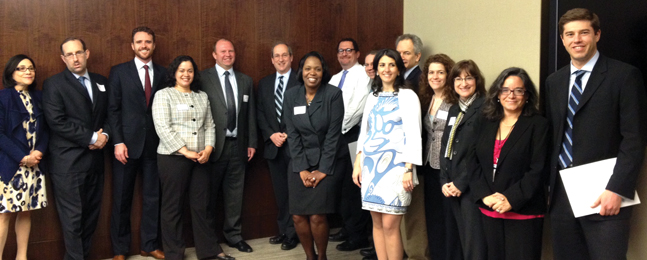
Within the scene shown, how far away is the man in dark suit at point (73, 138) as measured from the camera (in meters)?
3.98

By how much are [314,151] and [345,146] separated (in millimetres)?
278

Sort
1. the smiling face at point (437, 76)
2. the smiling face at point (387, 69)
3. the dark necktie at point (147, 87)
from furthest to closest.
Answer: the dark necktie at point (147, 87)
the smiling face at point (437, 76)
the smiling face at point (387, 69)

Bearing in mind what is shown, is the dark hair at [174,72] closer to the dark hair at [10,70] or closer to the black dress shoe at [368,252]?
the dark hair at [10,70]

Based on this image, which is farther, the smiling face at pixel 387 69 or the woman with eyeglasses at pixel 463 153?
the smiling face at pixel 387 69

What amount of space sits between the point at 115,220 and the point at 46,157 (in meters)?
0.77

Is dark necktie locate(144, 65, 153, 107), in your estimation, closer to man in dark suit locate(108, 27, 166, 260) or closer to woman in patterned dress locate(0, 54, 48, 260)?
man in dark suit locate(108, 27, 166, 260)

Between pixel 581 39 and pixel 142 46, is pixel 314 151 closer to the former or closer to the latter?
pixel 142 46

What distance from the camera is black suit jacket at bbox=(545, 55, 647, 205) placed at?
2533 mm

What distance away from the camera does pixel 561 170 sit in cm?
275

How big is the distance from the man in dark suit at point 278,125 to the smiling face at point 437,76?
5.19 feet

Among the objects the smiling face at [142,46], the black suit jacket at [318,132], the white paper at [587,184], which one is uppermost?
the smiling face at [142,46]

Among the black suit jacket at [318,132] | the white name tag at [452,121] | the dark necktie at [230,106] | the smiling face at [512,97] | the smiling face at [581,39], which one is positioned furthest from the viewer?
the dark necktie at [230,106]

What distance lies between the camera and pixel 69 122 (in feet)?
13.1

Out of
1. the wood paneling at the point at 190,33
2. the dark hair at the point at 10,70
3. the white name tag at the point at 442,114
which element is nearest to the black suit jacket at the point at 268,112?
the wood paneling at the point at 190,33
